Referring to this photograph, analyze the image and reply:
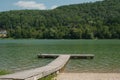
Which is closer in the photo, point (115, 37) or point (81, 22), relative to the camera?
point (115, 37)

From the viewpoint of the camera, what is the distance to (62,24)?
199000 millimetres

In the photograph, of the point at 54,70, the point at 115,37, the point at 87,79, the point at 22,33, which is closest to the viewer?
the point at 87,79

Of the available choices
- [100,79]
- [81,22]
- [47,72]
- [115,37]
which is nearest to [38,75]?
[47,72]

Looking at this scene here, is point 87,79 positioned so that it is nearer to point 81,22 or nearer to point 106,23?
point 106,23

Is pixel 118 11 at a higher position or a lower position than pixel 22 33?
higher

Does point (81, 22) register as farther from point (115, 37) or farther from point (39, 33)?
point (115, 37)

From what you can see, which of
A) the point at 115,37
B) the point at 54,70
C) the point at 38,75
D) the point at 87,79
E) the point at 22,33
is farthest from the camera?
the point at 22,33

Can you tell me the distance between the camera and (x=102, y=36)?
14800cm

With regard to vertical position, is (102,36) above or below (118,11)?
below

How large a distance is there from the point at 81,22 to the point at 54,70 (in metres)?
175

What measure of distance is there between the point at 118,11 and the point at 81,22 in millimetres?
24455

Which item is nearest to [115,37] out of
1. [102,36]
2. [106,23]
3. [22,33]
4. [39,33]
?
[102,36]

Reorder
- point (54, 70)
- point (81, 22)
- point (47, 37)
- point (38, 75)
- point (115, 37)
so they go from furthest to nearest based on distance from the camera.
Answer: point (81, 22) < point (47, 37) < point (115, 37) < point (54, 70) < point (38, 75)

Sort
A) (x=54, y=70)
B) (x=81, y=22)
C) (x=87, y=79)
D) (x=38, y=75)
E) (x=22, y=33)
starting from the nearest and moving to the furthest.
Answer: (x=38, y=75) → (x=87, y=79) → (x=54, y=70) → (x=22, y=33) → (x=81, y=22)
